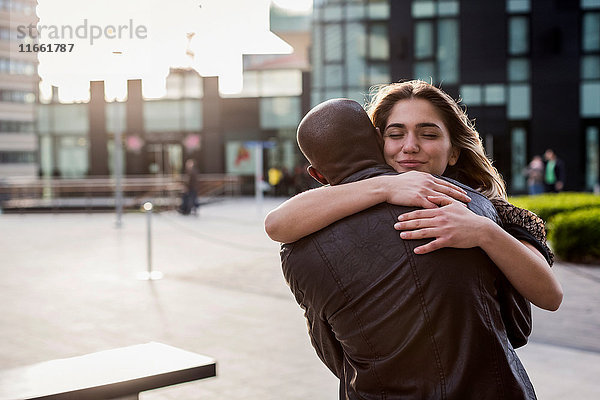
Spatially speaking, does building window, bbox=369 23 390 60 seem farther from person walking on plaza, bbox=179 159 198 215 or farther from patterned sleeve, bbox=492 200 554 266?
patterned sleeve, bbox=492 200 554 266

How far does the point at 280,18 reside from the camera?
45.8 meters

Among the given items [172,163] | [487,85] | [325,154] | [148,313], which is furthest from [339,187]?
[172,163]

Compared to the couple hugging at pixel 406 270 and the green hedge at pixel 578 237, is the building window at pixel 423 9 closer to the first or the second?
the green hedge at pixel 578 237

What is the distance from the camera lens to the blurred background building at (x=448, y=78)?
34.0 metres

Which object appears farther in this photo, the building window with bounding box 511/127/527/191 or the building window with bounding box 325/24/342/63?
the building window with bounding box 325/24/342/63

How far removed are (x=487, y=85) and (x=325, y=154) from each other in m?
34.2

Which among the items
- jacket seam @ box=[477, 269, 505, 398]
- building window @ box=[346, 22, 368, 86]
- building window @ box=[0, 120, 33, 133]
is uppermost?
building window @ box=[346, 22, 368, 86]

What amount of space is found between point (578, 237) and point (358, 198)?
36.5 feet

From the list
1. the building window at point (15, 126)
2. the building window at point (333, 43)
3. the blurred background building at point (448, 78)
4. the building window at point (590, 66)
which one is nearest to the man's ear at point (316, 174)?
the blurred background building at point (448, 78)

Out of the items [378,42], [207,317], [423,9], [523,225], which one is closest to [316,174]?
[523,225]

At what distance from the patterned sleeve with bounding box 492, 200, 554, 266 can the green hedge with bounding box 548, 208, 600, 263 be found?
418 inches

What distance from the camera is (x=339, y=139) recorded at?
185cm

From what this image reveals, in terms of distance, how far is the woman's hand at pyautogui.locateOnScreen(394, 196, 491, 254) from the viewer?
5.62ft

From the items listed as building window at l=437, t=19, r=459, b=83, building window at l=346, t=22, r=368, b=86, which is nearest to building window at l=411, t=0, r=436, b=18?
building window at l=437, t=19, r=459, b=83
